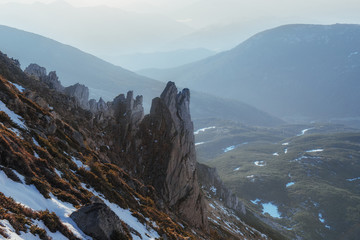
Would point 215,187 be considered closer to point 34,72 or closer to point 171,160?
point 171,160

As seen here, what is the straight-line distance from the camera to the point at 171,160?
5238 cm

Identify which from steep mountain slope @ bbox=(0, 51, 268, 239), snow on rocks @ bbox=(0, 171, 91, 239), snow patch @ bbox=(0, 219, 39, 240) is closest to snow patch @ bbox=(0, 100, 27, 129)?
steep mountain slope @ bbox=(0, 51, 268, 239)

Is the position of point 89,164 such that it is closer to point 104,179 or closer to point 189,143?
point 104,179

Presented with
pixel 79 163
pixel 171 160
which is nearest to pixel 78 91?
pixel 171 160

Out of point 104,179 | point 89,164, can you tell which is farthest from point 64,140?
point 104,179

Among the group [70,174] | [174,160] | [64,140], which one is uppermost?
[64,140]

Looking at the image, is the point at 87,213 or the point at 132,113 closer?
the point at 87,213

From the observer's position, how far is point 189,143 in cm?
6059

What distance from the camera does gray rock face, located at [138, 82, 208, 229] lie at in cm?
5050

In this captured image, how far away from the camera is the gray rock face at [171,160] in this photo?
50.5 metres

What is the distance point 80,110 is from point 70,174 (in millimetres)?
26896


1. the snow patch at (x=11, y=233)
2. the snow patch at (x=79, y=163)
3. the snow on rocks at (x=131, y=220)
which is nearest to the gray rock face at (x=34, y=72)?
the snow patch at (x=79, y=163)

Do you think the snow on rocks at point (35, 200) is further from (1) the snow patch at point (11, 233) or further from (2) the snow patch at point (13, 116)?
(2) the snow patch at point (13, 116)

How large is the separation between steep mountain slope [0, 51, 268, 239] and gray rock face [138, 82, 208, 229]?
0.17m
